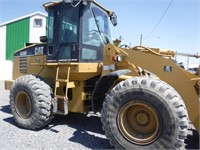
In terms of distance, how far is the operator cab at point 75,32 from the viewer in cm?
532

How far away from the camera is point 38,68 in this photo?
6387 millimetres

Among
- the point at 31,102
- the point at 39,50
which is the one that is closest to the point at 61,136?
A: the point at 31,102

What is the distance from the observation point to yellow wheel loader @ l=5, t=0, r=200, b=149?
3.94m

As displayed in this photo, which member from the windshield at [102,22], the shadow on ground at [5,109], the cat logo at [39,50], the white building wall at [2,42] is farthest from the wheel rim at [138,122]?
the white building wall at [2,42]

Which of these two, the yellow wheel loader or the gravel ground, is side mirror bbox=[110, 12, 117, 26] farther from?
the gravel ground

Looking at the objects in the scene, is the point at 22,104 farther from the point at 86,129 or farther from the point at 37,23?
the point at 37,23

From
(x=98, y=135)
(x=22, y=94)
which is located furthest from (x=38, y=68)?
(x=98, y=135)

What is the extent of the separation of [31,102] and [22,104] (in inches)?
25.2

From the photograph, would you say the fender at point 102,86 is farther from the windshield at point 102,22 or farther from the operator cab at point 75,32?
the windshield at point 102,22

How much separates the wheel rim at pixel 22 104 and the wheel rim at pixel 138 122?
8.53 feet

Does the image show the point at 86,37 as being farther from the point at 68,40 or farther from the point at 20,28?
the point at 20,28

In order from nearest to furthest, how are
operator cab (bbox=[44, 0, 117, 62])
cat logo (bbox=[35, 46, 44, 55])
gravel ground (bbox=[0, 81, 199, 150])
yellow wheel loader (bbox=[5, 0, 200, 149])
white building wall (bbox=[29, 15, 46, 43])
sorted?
yellow wheel loader (bbox=[5, 0, 200, 149]), gravel ground (bbox=[0, 81, 199, 150]), operator cab (bbox=[44, 0, 117, 62]), cat logo (bbox=[35, 46, 44, 55]), white building wall (bbox=[29, 15, 46, 43])

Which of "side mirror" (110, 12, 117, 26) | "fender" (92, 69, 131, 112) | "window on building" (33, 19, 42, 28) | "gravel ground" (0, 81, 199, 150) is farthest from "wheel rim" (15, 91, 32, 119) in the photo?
"window on building" (33, 19, 42, 28)

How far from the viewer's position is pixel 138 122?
420cm
